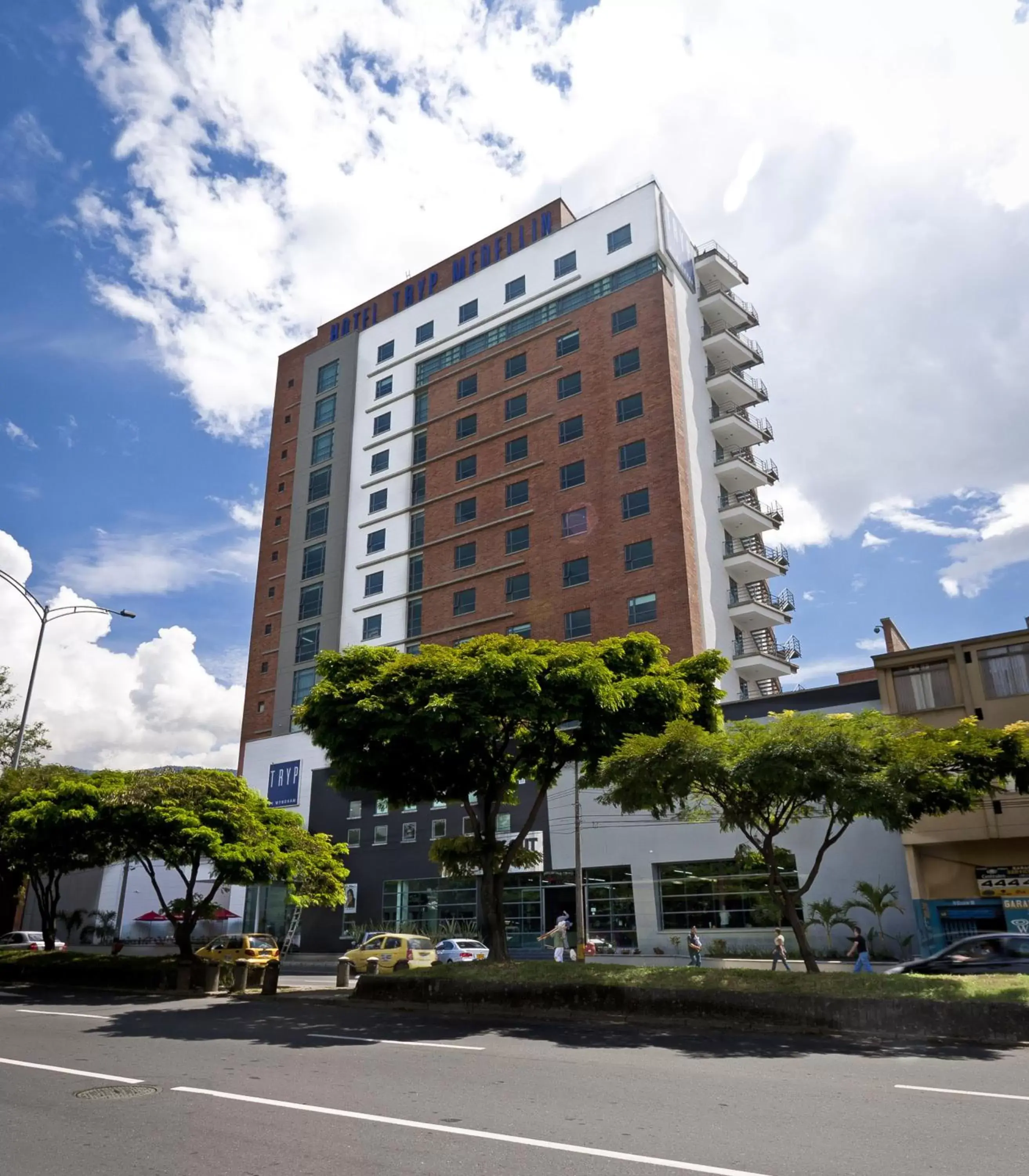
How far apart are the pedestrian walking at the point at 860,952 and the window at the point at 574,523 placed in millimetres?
22293

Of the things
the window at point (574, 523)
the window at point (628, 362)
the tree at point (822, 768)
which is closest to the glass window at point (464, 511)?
the window at point (574, 523)

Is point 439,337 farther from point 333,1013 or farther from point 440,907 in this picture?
point 333,1013

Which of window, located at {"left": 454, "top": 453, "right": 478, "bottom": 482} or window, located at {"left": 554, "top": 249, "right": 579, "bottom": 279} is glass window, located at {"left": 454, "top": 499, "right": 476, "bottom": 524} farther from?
window, located at {"left": 554, "top": 249, "right": 579, "bottom": 279}

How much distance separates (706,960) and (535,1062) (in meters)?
24.1

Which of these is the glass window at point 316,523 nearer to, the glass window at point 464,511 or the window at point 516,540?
the glass window at point 464,511

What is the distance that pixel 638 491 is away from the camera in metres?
43.9

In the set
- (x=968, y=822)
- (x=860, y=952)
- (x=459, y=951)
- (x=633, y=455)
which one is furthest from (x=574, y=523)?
(x=860, y=952)

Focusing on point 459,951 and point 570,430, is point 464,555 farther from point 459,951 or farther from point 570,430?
point 459,951

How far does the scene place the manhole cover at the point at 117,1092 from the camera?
9.08m

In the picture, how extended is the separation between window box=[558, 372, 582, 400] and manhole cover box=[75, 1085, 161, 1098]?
4230 cm

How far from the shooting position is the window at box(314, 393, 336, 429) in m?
61.3

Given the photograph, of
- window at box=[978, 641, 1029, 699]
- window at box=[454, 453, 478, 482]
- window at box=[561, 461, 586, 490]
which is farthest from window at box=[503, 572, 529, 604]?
window at box=[978, 641, 1029, 699]

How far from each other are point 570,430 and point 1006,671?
82.7 ft

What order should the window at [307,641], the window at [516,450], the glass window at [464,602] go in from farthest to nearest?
the window at [307,641], the window at [516,450], the glass window at [464,602]
